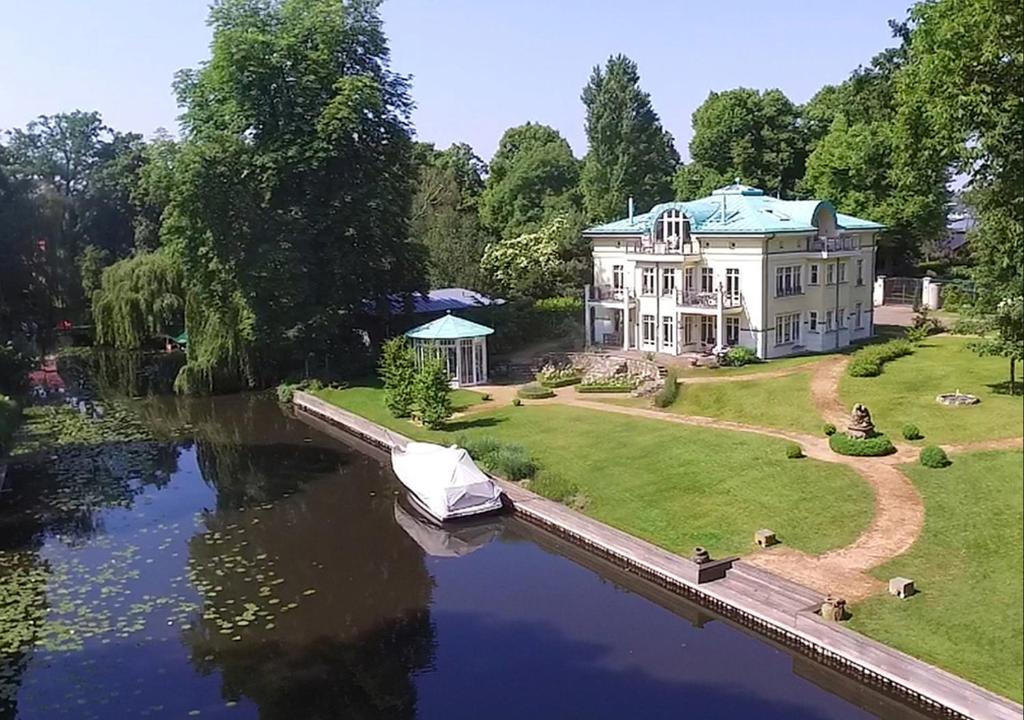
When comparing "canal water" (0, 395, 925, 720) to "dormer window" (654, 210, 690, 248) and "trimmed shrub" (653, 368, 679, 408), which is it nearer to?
"trimmed shrub" (653, 368, 679, 408)

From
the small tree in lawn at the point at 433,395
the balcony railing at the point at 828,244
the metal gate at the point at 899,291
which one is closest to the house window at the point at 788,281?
the balcony railing at the point at 828,244

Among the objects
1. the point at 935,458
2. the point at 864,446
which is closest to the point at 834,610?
the point at 935,458

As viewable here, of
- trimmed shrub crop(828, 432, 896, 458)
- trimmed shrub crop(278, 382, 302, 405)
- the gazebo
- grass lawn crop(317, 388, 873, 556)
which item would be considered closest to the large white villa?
the gazebo

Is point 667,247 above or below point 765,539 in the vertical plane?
above

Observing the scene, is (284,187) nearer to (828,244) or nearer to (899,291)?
(828,244)

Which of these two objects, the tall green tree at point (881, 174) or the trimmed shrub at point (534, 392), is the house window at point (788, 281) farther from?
the trimmed shrub at point (534, 392)

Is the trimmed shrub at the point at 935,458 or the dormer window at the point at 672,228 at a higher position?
the dormer window at the point at 672,228
